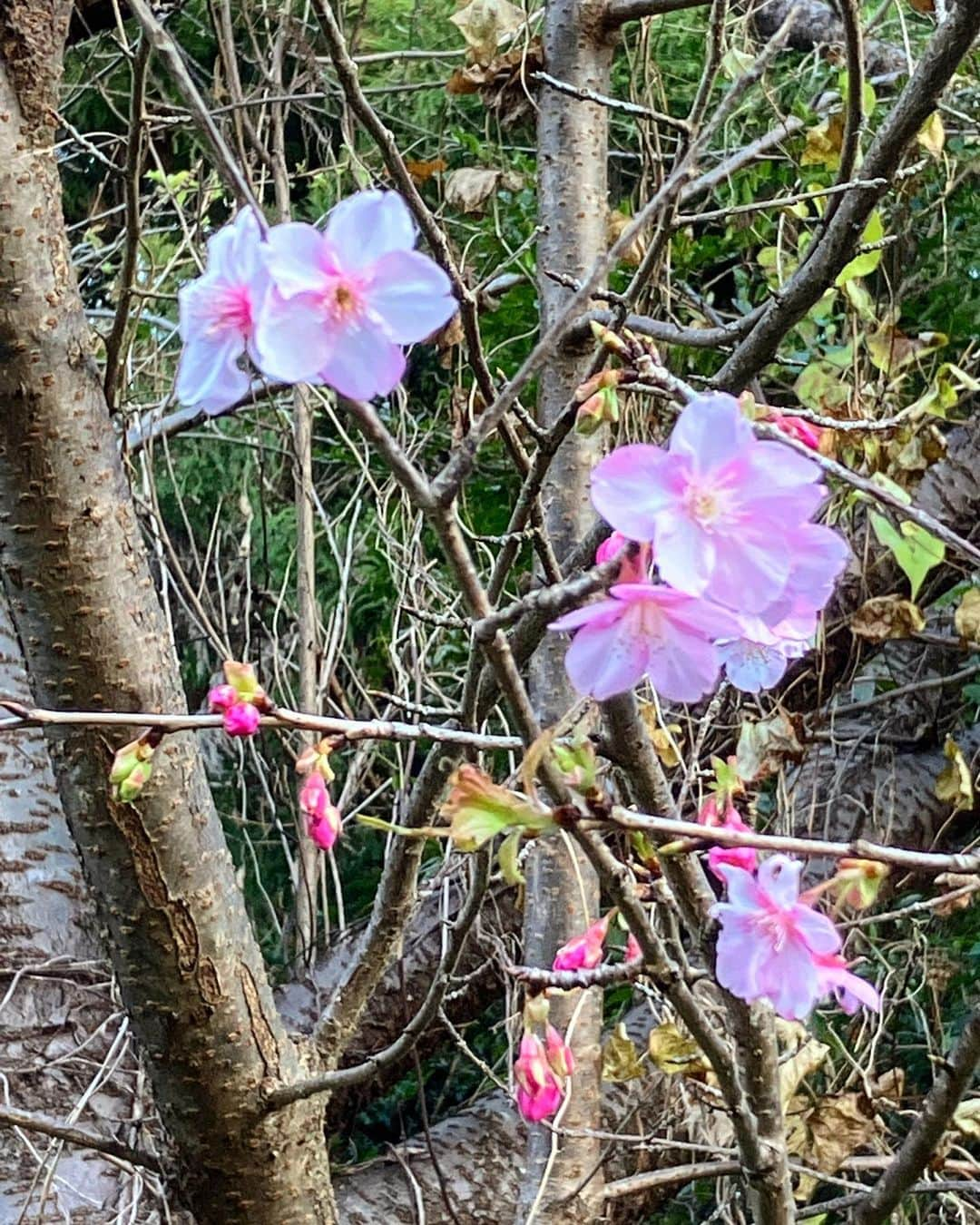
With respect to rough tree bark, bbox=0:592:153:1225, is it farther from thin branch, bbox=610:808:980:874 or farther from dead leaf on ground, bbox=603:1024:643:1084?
thin branch, bbox=610:808:980:874

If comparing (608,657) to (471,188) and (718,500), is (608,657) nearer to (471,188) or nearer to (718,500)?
(718,500)

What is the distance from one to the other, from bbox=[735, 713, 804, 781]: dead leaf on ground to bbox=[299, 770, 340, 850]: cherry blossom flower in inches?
23.8

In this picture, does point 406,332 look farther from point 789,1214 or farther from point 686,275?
point 686,275

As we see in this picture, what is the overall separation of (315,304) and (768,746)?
0.95 metres

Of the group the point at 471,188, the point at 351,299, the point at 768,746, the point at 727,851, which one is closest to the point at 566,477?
the point at 768,746

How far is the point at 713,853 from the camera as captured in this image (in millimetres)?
626

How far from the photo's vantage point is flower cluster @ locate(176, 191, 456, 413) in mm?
352

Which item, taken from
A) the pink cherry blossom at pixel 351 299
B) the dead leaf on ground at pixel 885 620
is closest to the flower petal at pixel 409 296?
the pink cherry blossom at pixel 351 299

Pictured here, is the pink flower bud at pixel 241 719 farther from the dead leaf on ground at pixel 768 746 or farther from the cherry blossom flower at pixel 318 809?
the dead leaf on ground at pixel 768 746

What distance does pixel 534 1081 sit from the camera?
621 mm

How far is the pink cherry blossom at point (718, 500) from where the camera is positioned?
14.7 inches

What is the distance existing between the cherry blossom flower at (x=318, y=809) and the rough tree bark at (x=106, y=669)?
340 millimetres

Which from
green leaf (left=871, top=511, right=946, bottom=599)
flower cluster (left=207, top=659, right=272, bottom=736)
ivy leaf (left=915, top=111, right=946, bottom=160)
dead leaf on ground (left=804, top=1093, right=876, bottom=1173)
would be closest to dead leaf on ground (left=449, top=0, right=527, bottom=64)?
ivy leaf (left=915, top=111, right=946, bottom=160)

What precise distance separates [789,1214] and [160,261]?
5.79 feet
